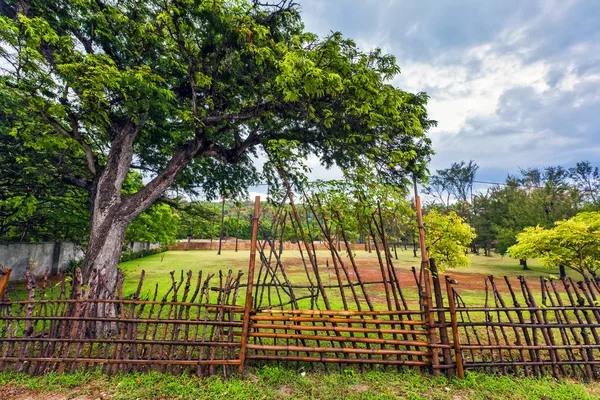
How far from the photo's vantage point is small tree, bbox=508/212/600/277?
32.0ft

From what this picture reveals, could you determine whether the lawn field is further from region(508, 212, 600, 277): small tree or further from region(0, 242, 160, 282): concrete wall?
region(0, 242, 160, 282): concrete wall

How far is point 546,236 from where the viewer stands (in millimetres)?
10438

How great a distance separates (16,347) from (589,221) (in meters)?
17.8

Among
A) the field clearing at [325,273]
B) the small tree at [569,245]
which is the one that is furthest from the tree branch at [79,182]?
the small tree at [569,245]

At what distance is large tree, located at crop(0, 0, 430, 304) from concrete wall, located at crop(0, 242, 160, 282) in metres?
6.78

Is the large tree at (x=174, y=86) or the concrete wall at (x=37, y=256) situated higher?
the large tree at (x=174, y=86)

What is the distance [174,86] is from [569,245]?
15362mm

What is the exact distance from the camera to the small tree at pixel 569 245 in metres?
9.77

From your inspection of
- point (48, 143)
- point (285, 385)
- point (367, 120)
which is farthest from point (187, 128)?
point (285, 385)

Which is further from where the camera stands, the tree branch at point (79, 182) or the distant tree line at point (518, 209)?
the distant tree line at point (518, 209)

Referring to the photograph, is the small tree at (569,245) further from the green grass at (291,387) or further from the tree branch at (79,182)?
the tree branch at (79,182)

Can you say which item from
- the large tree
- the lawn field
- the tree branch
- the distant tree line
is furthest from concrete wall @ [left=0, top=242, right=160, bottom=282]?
the distant tree line

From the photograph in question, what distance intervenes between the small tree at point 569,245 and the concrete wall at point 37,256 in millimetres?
19267

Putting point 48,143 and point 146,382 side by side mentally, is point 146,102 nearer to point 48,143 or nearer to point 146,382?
point 48,143
